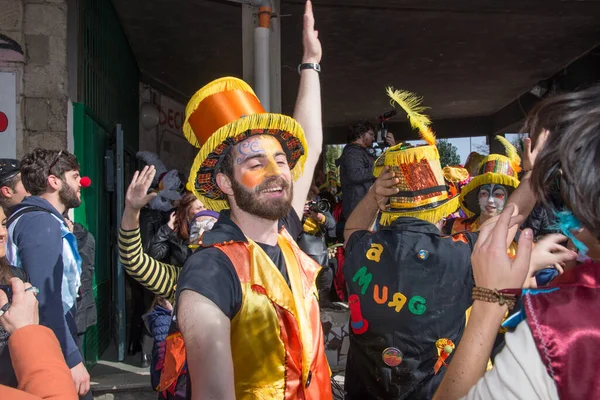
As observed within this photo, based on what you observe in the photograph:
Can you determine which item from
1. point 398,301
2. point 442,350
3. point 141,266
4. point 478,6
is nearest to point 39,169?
point 141,266

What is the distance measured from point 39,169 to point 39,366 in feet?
7.26

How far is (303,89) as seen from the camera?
267 centimetres

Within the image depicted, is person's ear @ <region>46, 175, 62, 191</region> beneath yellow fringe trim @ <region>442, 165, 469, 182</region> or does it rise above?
beneath

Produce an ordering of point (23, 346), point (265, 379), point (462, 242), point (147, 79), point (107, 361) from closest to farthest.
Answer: point (23, 346) → point (265, 379) → point (462, 242) → point (107, 361) → point (147, 79)

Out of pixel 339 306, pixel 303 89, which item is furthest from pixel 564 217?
pixel 339 306

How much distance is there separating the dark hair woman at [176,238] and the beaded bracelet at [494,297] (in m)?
3.75

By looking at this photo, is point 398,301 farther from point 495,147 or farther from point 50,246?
point 495,147

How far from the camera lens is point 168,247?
4.97m

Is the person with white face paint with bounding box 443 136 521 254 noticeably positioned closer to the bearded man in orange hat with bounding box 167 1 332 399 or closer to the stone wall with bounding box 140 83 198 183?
the bearded man in orange hat with bounding box 167 1 332 399

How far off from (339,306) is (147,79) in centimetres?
643

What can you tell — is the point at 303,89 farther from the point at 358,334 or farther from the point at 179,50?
the point at 179,50

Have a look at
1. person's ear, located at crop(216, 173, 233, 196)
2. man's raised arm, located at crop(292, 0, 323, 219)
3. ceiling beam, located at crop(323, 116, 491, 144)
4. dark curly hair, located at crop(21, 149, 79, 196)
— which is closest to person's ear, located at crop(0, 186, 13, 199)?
dark curly hair, located at crop(21, 149, 79, 196)

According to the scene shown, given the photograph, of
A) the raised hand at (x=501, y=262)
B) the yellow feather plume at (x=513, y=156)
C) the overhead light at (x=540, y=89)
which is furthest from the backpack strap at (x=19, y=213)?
the overhead light at (x=540, y=89)

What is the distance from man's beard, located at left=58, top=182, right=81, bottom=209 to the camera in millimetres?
3586
